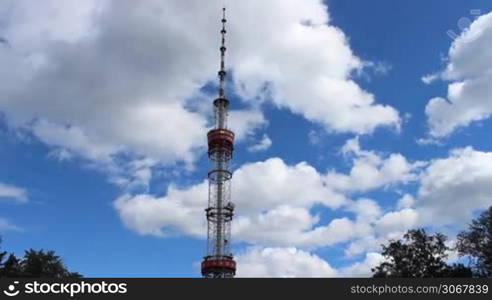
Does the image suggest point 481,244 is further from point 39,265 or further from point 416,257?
point 39,265

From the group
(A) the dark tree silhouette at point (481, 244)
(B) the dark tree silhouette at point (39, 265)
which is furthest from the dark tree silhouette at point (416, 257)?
(B) the dark tree silhouette at point (39, 265)


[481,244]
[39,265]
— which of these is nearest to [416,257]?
[481,244]

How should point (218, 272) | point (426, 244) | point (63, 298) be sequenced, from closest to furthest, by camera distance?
point (63, 298), point (426, 244), point (218, 272)

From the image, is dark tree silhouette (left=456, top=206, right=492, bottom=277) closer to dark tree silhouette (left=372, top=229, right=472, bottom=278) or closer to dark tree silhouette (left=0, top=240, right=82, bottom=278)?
dark tree silhouette (left=372, top=229, right=472, bottom=278)

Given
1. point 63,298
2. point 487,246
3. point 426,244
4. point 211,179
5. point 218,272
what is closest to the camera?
point 63,298

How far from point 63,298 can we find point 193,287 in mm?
6343

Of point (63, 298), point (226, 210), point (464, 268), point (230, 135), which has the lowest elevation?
point (63, 298)

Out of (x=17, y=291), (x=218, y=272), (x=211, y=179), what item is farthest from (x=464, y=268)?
(x=17, y=291)

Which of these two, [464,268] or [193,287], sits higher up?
[464,268]

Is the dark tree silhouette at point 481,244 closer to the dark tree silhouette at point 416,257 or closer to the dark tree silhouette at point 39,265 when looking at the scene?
the dark tree silhouette at point 416,257

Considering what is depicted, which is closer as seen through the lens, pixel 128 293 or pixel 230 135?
pixel 128 293

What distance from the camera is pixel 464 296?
95.9 feet

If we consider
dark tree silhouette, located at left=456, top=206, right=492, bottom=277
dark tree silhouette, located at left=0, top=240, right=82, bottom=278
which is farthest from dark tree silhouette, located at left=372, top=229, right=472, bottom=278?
dark tree silhouette, located at left=0, top=240, right=82, bottom=278

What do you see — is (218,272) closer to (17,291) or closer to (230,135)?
(230,135)
